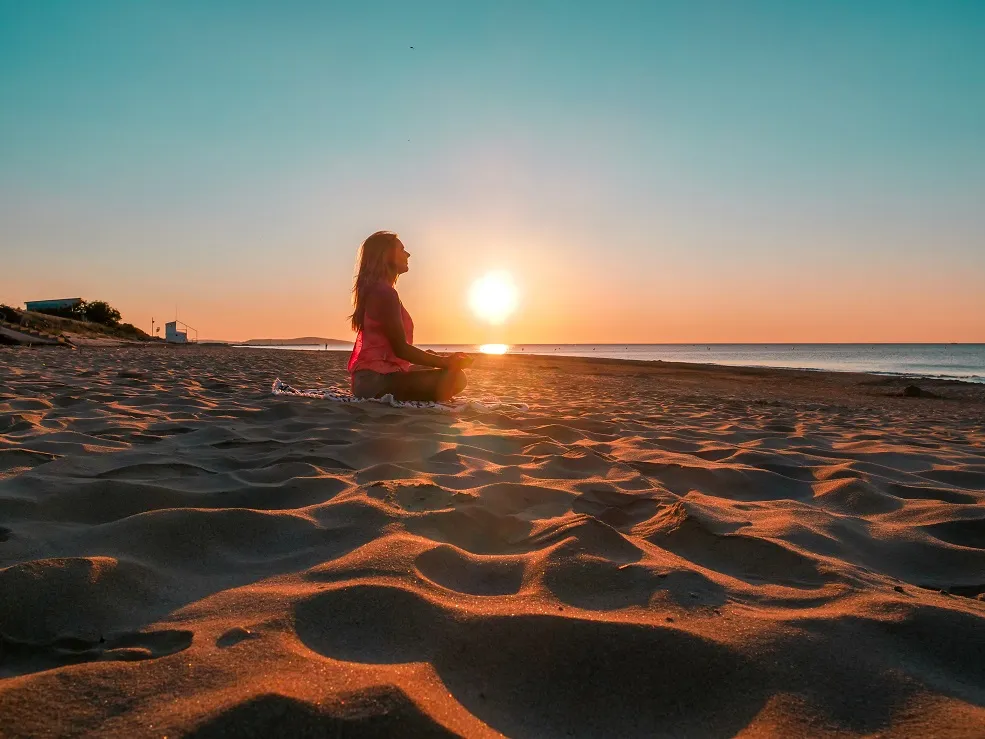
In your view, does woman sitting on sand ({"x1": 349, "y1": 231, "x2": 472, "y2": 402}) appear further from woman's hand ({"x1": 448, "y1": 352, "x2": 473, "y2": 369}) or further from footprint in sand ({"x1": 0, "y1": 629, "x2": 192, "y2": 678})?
footprint in sand ({"x1": 0, "y1": 629, "x2": 192, "y2": 678})

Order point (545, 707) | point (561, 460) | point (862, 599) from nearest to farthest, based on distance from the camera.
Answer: point (545, 707)
point (862, 599)
point (561, 460)

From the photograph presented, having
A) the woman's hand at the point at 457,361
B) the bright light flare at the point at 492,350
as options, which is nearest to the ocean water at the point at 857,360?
the bright light flare at the point at 492,350

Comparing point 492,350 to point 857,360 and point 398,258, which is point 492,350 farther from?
point 398,258

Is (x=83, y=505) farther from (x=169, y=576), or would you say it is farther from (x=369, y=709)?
(x=369, y=709)

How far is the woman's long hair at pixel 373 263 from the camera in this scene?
16.0 feet

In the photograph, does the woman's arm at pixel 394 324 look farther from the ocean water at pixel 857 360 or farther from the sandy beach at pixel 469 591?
the ocean water at pixel 857 360

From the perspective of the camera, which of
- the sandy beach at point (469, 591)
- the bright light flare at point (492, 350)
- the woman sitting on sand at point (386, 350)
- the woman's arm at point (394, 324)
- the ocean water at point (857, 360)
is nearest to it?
the sandy beach at point (469, 591)

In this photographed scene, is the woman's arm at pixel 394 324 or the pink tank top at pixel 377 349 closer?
the woman's arm at pixel 394 324

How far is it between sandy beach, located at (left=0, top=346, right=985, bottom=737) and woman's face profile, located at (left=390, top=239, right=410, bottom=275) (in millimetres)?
2114

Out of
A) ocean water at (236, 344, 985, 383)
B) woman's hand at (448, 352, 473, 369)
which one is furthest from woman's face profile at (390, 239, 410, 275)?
ocean water at (236, 344, 985, 383)

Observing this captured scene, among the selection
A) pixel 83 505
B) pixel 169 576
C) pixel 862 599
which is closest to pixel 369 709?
pixel 169 576

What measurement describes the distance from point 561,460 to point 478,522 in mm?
1084

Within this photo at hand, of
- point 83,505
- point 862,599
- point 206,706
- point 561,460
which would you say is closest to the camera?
point 206,706

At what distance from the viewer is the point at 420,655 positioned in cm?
117
